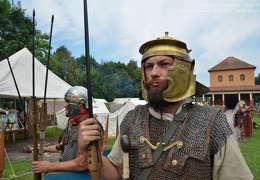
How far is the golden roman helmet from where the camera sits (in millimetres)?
1681

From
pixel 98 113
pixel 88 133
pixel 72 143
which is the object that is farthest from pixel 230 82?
pixel 88 133

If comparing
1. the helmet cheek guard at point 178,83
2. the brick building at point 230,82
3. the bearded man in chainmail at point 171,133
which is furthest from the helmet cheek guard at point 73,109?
the brick building at point 230,82

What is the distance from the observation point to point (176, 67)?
1692mm

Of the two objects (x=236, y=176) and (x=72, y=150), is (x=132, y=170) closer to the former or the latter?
(x=236, y=176)

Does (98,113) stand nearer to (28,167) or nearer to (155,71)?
(28,167)

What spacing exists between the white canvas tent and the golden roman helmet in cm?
776

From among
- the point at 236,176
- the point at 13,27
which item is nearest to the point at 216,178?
the point at 236,176

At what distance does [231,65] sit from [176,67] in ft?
152

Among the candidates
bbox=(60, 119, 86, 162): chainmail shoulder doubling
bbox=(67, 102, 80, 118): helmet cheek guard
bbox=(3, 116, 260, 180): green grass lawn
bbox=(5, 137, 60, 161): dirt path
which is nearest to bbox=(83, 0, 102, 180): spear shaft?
bbox=(60, 119, 86, 162): chainmail shoulder doubling

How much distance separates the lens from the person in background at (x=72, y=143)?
8.26 feet

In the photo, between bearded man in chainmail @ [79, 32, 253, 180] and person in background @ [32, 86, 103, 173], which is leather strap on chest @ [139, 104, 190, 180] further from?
person in background @ [32, 86, 103, 173]

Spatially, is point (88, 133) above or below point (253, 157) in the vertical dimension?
above

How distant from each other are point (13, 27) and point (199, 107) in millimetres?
21428

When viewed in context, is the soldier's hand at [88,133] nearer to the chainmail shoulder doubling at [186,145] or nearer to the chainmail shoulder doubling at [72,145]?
the chainmail shoulder doubling at [186,145]
